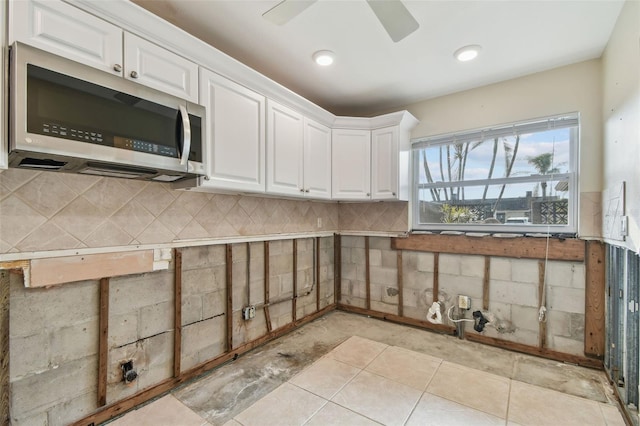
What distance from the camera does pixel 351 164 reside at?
124 inches

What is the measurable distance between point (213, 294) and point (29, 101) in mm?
1717

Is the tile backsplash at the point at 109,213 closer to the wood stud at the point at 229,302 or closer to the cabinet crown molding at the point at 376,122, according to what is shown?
the wood stud at the point at 229,302

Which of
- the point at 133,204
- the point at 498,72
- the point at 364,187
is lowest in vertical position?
the point at 133,204

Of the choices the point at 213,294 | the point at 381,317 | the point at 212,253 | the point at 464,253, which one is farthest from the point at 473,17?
the point at 381,317

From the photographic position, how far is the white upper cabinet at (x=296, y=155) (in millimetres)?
2406

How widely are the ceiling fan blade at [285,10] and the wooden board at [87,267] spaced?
5.55 feet

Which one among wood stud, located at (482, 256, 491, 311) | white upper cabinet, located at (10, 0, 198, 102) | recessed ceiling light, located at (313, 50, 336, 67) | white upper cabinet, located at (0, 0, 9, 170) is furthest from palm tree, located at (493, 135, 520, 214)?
white upper cabinet, located at (0, 0, 9, 170)

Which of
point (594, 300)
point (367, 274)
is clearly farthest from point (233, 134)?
point (594, 300)

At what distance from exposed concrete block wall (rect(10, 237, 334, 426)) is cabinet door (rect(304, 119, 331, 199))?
74 centimetres

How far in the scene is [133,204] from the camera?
191 centimetres

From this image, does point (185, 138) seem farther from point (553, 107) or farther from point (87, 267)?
point (553, 107)

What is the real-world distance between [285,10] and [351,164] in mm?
1800

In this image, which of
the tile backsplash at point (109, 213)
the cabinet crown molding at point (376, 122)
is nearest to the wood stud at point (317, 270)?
the tile backsplash at point (109, 213)

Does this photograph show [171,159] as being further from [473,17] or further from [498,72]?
[498,72]
